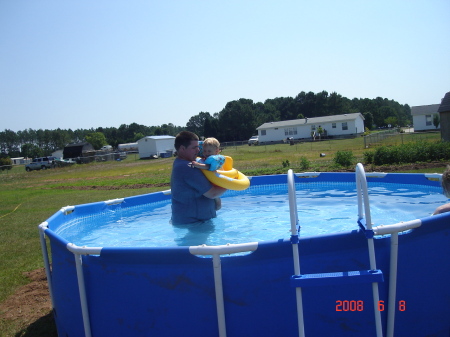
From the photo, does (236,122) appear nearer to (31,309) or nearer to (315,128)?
(315,128)

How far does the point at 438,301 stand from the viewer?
3.16 metres

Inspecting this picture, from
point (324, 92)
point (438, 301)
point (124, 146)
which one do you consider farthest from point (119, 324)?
point (324, 92)

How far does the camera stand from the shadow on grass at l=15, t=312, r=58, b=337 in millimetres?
4344

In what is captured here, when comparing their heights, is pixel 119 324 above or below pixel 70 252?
below

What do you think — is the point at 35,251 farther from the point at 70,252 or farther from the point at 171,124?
the point at 171,124

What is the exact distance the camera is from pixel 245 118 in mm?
84688

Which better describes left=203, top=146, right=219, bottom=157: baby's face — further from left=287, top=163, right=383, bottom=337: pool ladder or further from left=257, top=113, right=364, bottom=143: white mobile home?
left=257, top=113, right=364, bottom=143: white mobile home

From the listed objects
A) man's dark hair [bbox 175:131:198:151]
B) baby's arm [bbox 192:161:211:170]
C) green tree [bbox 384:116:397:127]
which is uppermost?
green tree [bbox 384:116:397:127]

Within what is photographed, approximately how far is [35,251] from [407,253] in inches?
279

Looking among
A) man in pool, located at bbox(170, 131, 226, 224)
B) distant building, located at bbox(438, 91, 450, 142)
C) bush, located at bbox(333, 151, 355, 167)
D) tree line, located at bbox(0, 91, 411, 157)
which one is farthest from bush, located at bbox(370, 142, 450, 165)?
tree line, located at bbox(0, 91, 411, 157)

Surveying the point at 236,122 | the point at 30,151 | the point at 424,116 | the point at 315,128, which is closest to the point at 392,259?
the point at 315,128

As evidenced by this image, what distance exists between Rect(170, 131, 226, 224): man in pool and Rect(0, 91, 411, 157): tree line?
79841mm

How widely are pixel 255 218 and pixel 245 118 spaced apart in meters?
78.8

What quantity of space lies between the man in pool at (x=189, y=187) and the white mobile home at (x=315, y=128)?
174ft
